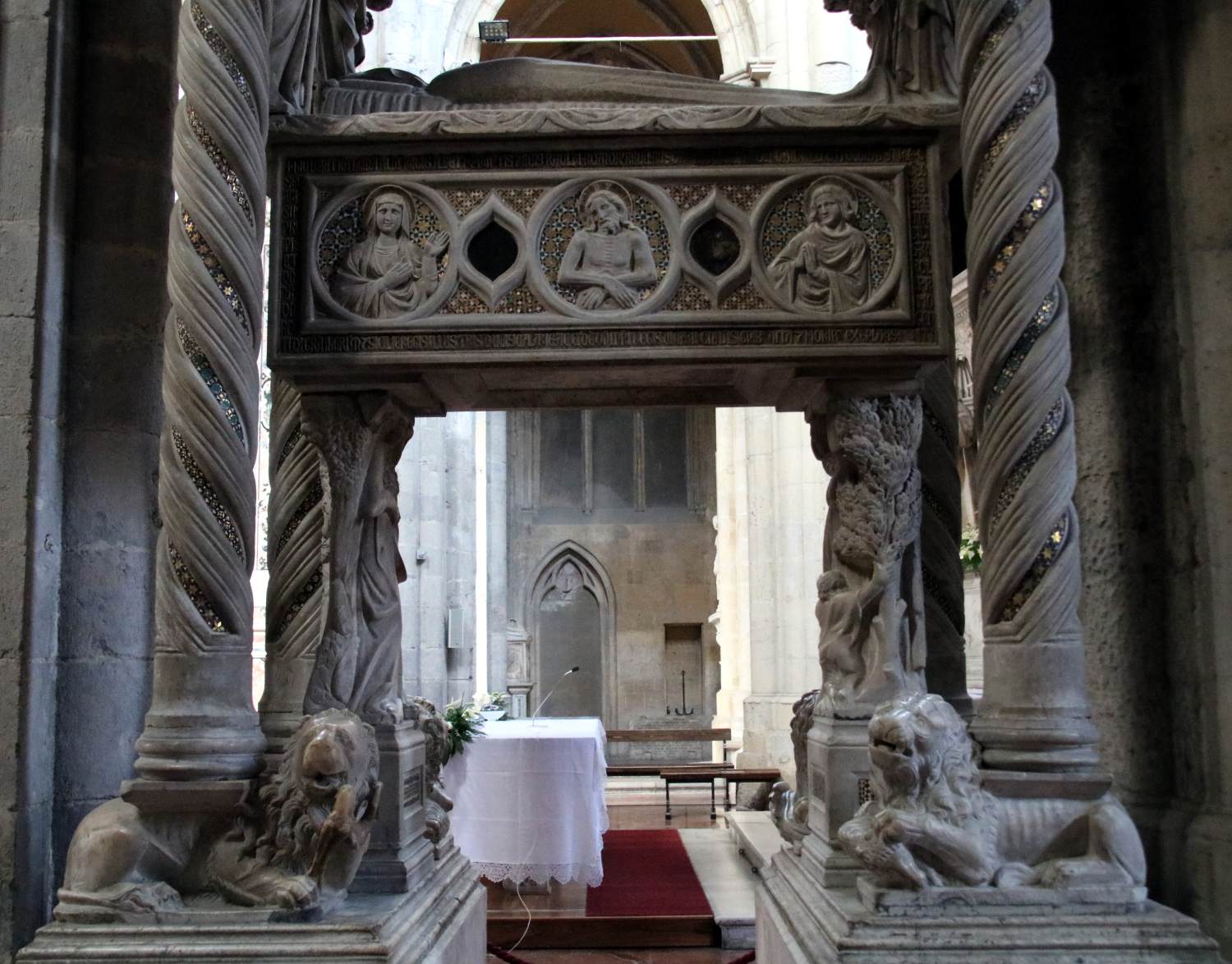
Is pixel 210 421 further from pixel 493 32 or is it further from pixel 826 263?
pixel 493 32

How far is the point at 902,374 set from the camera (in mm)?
3752

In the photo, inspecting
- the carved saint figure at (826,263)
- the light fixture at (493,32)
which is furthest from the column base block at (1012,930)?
the light fixture at (493,32)

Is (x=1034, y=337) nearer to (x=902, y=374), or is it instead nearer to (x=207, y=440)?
(x=902, y=374)

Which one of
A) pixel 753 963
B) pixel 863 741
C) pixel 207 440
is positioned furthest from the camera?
pixel 753 963

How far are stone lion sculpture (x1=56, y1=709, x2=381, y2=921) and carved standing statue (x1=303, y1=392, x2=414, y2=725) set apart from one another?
1.67 ft

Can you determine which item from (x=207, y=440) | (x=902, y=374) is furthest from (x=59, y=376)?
(x=902, y=374)

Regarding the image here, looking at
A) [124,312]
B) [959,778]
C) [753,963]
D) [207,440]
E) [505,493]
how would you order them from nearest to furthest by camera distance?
1. [959,778]
2. [207,440]
3. [124,312]
4. [753,963]
5. [505,493]

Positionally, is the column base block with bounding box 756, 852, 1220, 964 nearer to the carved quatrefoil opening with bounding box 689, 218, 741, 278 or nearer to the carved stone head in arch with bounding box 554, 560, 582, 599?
the carved quatrefoil opening with bounding box 689, 218, 741, 278

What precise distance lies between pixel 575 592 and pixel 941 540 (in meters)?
14.5

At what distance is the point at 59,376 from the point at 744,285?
234 cm

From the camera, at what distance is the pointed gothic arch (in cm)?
1784

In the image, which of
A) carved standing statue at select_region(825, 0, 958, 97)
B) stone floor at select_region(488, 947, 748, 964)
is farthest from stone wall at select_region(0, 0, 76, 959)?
carved standing statue at select_region(825, 0, 958, 97)

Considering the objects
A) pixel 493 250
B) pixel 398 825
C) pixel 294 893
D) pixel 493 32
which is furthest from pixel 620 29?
pixel 294 893

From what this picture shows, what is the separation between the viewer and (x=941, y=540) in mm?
3990
